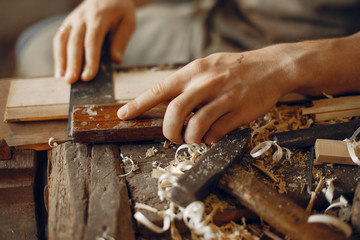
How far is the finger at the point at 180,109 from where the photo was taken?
0.92 m

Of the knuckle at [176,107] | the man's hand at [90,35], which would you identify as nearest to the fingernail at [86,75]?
the man's hand at [90,35]

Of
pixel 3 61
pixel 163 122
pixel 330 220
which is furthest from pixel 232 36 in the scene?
pixel 3 61

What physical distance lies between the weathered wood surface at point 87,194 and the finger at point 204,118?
0.25 metres

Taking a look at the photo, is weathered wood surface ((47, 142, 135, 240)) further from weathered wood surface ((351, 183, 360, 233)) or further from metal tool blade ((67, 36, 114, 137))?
weathered wood surface ((351, 183, 360, 233))

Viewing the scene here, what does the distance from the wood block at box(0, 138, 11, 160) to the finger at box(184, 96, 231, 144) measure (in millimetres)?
561

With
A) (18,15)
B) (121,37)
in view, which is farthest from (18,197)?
(18,15)

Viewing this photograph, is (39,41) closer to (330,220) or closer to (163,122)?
(163,122)

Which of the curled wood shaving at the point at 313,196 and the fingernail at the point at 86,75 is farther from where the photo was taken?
the fingernail at the point at 86,75

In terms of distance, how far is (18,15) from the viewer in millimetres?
3447

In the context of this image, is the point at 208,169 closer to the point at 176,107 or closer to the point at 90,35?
the point at 176,107

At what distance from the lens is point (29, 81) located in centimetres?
124

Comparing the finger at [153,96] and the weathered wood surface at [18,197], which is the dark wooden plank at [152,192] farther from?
the weathered wood surface at [18,197]

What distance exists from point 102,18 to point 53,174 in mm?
807

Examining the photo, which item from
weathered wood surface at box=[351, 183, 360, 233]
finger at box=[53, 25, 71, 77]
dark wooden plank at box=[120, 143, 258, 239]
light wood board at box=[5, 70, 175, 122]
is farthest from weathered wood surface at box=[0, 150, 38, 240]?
weathered wood surface at box=[351, 183, 360, 233]
